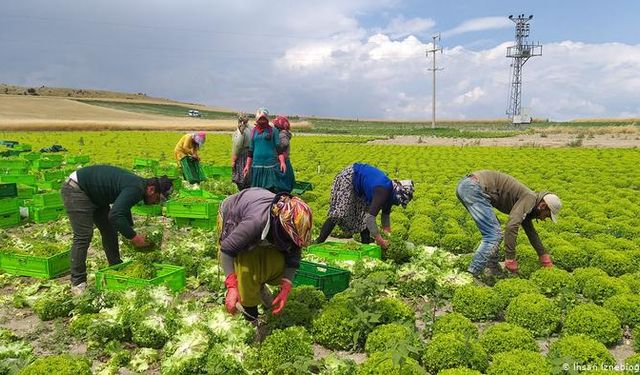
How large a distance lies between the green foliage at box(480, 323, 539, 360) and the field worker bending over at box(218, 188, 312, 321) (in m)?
2.07

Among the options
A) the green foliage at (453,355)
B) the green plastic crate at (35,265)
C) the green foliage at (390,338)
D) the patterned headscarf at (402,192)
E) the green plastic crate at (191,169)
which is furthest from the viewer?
the green plastic crate at (191,169)

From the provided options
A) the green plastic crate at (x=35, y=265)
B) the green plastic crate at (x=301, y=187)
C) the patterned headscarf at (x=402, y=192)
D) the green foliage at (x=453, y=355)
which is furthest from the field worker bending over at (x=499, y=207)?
the green plastic crate at (x=35, y=265)

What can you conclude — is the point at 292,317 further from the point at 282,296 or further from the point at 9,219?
the point at 9,219

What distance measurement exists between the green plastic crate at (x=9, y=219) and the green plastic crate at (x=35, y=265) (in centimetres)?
306

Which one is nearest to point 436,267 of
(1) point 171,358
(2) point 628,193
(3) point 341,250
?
(3) point 341,250

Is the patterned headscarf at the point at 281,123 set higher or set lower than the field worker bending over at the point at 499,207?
higher

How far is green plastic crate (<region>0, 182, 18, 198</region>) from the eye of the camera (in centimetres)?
988

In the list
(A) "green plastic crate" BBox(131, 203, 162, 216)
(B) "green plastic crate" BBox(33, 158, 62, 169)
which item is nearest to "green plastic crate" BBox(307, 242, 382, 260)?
(A) "green plastic crate" BBox(131, 203, 162, 216)

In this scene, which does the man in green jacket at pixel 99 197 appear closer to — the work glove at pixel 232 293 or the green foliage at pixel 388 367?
the work glove at pixel 232 293

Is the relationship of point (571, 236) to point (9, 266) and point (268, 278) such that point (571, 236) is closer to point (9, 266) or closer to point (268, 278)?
point (268, 278)

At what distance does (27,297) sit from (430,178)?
41.4ft

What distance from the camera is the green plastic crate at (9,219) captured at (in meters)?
9.53

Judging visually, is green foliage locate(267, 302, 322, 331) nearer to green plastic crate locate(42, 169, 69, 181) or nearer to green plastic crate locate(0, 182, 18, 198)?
green plastic crate locate(0, 182, 18, 198)

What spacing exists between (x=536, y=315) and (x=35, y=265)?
257 inches
